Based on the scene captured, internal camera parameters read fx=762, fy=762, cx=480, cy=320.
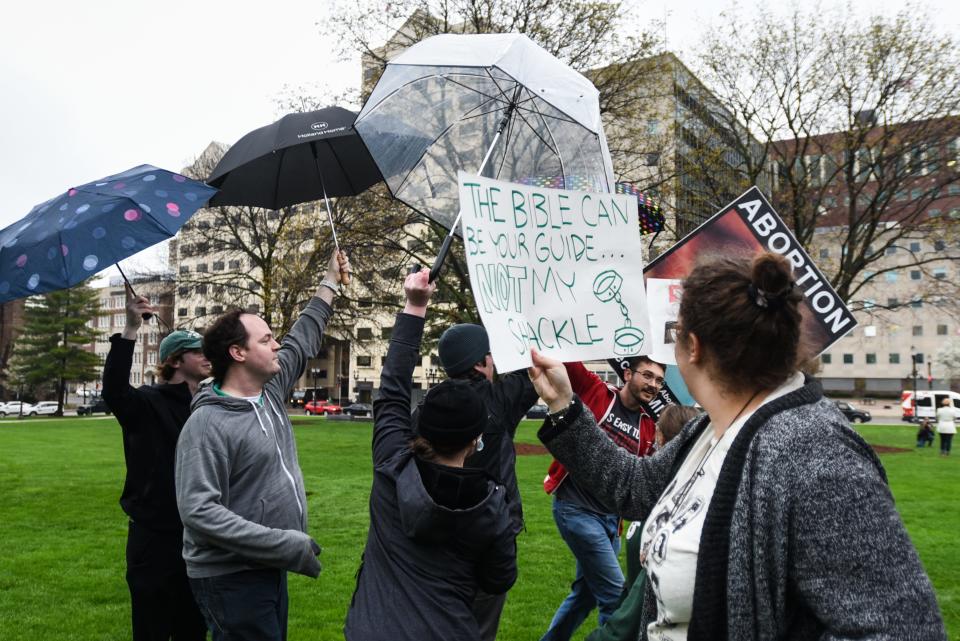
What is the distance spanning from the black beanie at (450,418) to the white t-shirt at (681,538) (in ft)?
2.59

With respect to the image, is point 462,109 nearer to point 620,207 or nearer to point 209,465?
point 620,207

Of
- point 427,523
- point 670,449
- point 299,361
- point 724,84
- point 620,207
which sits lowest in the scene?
point 427,523

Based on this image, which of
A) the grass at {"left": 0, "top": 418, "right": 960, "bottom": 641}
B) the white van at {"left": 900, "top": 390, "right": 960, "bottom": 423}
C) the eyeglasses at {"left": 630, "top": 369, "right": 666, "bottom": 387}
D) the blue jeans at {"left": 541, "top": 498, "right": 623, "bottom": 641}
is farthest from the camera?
the white van at {"left": 900, "top": 390, "right": 960, "bottom": 423}

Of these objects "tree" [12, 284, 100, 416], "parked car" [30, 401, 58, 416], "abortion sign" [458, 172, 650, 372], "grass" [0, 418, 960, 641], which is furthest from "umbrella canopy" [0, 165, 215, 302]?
"parked car" [30, 401, 58, 416]

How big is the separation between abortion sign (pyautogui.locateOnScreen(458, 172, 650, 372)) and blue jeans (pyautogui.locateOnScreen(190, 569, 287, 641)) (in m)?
1.67

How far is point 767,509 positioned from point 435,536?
122 cm

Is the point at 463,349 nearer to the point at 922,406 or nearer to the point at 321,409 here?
the point at 922,406

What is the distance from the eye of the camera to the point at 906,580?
148 centimetres

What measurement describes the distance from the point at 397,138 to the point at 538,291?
1821mm

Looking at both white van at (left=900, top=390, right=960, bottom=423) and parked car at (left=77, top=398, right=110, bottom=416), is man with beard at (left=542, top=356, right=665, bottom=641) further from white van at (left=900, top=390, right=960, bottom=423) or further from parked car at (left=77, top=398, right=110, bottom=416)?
parked car at (left=77, top=398, right=110, bottom=416)

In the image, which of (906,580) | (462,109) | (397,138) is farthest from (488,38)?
(906,580)

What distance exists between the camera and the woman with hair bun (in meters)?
1.48

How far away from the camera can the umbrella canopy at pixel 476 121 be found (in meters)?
3.28

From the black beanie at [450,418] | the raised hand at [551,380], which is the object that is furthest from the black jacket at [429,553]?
the raised hand at [551,380]
